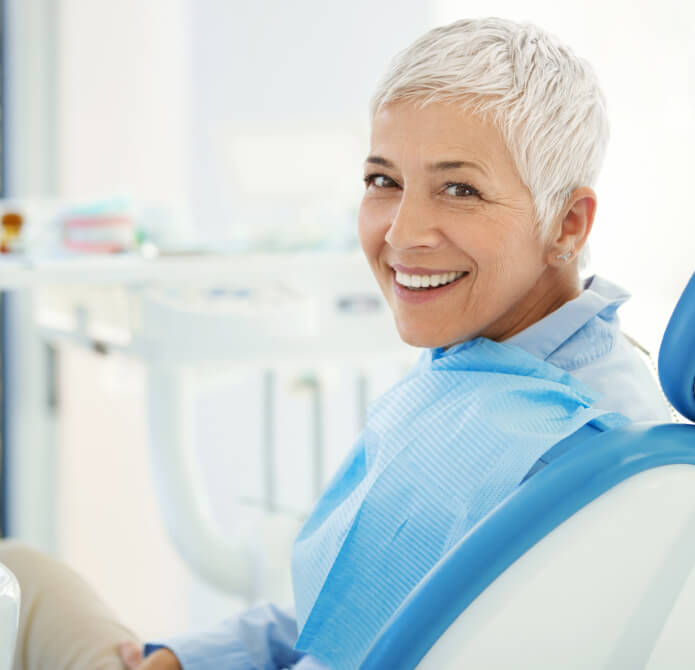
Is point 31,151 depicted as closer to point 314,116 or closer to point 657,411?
point 314,116

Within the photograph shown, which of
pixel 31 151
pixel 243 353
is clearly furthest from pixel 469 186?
pixel 31 151

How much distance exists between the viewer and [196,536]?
6.52 ft

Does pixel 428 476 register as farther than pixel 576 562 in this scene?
Yes

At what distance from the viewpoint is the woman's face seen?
0.88 m

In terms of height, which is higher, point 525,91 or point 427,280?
point 525,91

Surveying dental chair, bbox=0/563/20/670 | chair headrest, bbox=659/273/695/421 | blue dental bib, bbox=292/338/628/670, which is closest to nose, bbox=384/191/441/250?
blue dental bib, bbox=292/338/628/670

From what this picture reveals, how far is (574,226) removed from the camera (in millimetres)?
929

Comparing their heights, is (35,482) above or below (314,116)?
below

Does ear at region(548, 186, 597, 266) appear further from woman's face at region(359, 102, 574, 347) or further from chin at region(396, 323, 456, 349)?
chin at region(396, 323, 456, 349)

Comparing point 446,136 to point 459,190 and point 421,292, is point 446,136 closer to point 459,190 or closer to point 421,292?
point 459,190

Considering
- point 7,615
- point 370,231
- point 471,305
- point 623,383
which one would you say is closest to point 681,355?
point 623,383

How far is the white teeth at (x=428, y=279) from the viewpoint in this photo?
94 centimetres

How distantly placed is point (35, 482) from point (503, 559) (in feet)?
8.36

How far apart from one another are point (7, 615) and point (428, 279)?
51cm
